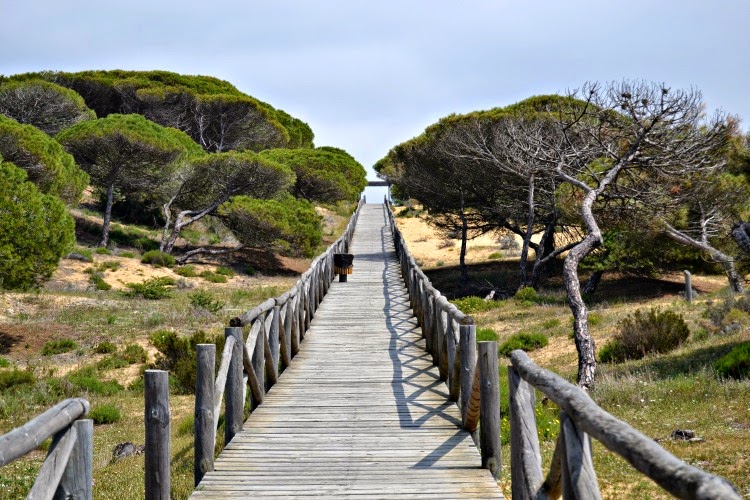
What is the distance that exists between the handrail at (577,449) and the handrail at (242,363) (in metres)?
2.38

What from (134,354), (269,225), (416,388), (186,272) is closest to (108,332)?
(134,354)

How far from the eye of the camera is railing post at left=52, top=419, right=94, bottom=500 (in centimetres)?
348

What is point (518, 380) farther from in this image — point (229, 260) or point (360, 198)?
point (360, 198)

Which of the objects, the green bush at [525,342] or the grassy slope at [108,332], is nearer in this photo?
the grassy slope at [108,332]

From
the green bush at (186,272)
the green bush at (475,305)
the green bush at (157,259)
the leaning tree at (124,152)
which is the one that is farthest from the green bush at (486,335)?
the leaning tree at (124,152)

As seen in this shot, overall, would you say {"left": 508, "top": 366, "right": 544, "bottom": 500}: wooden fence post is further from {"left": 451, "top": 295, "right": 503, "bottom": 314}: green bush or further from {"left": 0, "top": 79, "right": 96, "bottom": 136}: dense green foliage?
{"left": 0, "top": 79, "right": 96, "bottom": 136}: dense green foliage

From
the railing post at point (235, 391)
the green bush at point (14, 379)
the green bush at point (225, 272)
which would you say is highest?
the railing post at point (235, 391)

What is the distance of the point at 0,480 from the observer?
8117 mm

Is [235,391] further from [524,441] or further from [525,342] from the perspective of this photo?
[525,342]

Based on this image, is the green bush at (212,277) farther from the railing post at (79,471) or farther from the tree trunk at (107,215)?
the railing post at (79,471)

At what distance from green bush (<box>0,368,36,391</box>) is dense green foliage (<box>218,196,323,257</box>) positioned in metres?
19.0

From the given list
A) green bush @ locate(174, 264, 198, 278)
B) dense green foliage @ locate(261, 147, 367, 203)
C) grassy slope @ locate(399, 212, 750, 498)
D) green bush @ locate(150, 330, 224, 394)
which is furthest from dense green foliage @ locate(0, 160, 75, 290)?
dense green foliage @ locate(261, 147, 367, 203)

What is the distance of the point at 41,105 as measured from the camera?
41.0 metres

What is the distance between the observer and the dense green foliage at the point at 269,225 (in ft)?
113
